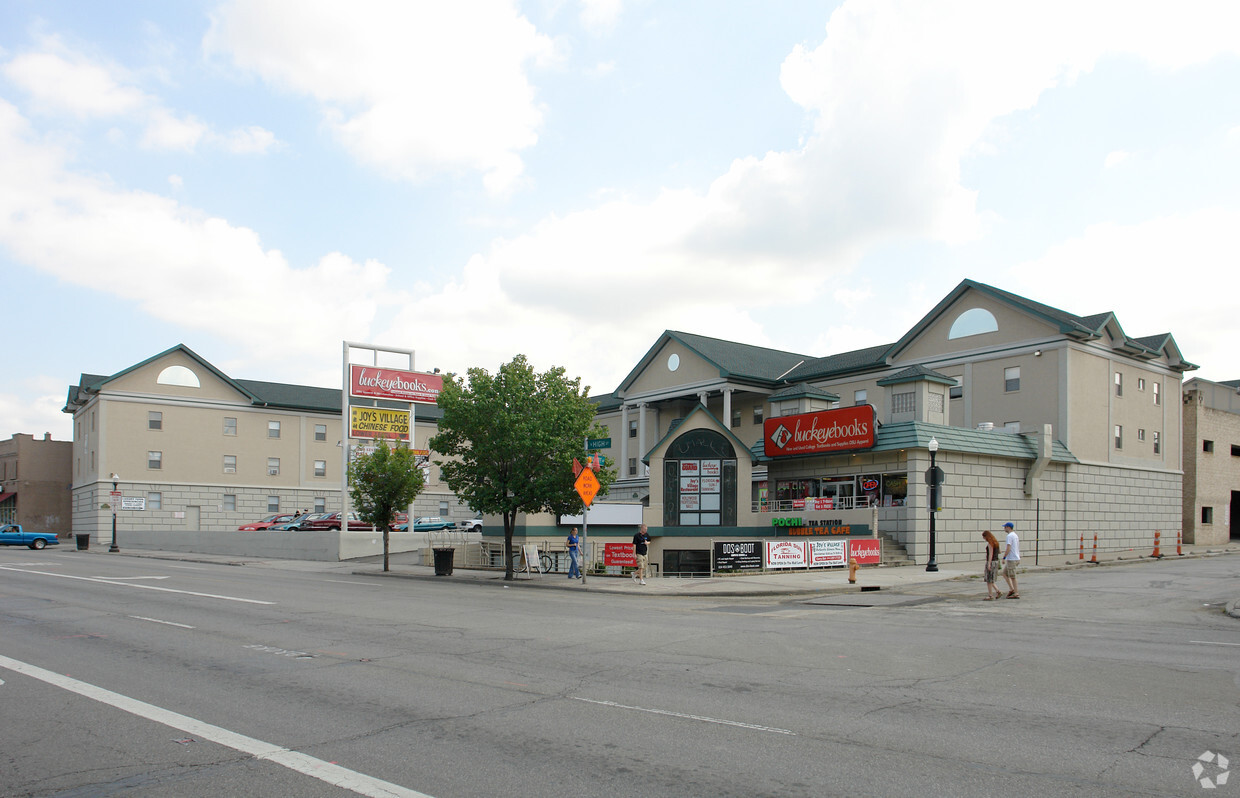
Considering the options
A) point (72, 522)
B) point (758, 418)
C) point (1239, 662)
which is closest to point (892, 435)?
point (758, 418)

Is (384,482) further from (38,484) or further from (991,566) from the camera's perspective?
(38,484)

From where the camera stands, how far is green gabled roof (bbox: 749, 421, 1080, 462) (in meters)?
33.6

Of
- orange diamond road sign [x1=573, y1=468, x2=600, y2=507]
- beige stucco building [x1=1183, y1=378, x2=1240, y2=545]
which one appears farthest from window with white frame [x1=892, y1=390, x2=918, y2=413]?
beige stucco building [x1=1183, y1=378, x2=1240, y2=545]

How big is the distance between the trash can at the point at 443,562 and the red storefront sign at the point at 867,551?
45.6 feet

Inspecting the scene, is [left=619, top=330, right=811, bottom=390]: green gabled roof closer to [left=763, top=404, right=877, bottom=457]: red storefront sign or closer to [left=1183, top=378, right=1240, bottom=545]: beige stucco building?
[left=763, top=404, right=877, bottom=457]: red storefront sign

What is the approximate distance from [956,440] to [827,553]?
27.5ft

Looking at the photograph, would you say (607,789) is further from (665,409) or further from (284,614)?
(665,409)

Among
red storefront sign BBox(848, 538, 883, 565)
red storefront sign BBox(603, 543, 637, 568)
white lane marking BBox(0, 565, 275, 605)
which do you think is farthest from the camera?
red storefront sign BBox(848, 538, 883, 565)

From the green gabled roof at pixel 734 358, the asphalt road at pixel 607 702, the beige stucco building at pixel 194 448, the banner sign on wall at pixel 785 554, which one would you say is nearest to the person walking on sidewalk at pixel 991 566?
the asphalt road at pixel 607 702

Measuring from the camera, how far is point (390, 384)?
140 feet

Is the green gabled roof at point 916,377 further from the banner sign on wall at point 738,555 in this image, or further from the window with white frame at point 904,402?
the banner sign on wall at point 738,555

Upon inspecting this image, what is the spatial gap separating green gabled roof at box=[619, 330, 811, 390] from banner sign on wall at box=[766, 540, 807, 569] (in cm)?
2250

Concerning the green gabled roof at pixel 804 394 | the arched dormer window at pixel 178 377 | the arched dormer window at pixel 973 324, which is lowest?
the green gabled roof at pixel 804 394

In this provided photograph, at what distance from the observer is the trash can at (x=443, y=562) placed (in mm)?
31453
